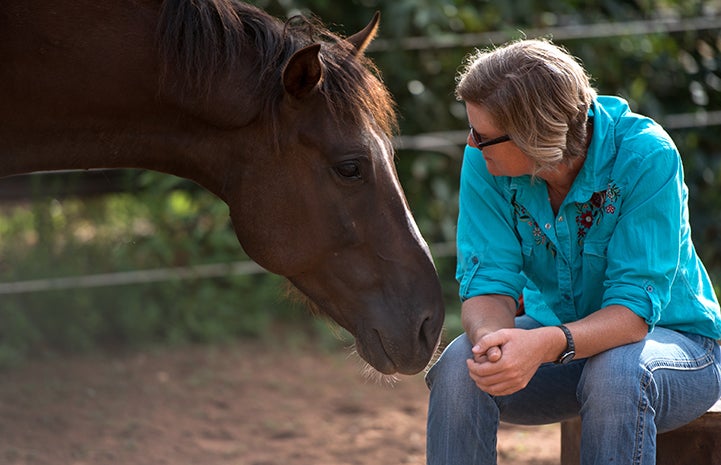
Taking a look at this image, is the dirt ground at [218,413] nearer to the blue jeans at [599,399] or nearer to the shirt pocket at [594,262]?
the blue jeans at [599,399]

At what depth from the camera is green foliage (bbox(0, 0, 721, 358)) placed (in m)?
4.62

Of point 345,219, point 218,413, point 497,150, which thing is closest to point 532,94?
point 497,150

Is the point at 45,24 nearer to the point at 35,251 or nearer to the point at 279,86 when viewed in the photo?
the point at 279,86

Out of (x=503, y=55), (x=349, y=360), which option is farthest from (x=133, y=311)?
(x=503, y=55)

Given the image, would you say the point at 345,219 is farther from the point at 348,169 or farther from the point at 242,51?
the point at 242,51

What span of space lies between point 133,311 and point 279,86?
2.64 m

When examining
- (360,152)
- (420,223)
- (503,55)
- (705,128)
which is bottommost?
(360,152)

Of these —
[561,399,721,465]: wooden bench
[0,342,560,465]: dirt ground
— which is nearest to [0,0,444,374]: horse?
[561,399,721,465]: wooden bench

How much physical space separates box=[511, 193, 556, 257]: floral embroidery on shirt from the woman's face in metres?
0.13

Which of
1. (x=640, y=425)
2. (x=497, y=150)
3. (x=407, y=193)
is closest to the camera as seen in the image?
(x=640, y=425)

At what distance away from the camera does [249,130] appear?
7.57 feet

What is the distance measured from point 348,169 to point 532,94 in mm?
511

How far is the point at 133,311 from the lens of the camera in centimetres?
462

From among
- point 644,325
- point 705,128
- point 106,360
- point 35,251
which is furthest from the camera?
point 705,128
